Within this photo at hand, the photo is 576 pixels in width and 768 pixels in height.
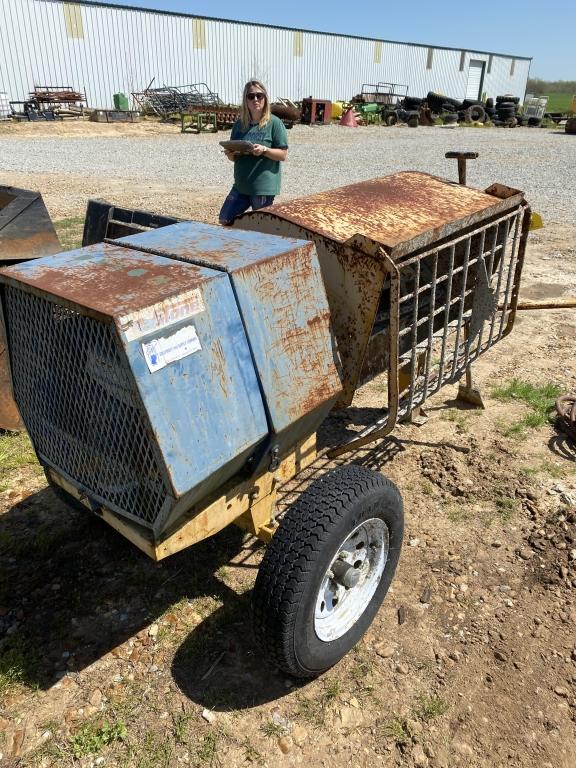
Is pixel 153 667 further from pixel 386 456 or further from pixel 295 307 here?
pixel 386 456

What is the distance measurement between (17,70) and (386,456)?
2879cm

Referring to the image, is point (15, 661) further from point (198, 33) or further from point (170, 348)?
point (198, 33)

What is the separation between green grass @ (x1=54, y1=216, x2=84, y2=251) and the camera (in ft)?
23.7

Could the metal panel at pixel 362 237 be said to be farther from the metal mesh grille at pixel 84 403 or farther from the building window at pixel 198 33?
the building window at pixel 198 33

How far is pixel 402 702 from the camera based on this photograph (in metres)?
2.17

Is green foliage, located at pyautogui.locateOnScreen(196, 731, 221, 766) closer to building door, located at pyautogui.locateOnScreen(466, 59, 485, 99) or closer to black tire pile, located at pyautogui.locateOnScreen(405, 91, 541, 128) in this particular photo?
black tire pile, located at pyautogui.locateOnScreen(405, 91, 541, 128)

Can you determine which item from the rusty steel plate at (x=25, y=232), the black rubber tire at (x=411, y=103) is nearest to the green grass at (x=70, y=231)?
the rusty steel plate at (x=25, y=232)

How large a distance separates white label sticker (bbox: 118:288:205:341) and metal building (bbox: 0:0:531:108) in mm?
29095

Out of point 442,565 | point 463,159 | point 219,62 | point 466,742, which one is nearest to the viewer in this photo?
point 466,742

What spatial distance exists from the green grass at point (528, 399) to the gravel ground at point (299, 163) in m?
6.15

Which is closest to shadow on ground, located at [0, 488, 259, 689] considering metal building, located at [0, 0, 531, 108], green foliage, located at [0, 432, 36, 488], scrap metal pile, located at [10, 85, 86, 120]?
green foliage, located at [0, 432, 36, 488]

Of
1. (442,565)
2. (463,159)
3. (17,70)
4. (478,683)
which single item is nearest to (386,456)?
(442,565)

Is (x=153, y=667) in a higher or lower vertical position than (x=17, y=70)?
lower

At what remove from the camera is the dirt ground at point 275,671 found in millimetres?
2023
